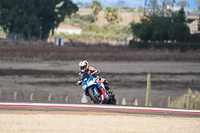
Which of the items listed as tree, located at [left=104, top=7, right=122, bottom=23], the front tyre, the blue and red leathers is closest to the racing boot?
the blue and red leathers

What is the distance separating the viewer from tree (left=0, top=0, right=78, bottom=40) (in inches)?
3275

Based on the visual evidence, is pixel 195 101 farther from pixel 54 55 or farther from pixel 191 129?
pixel 54 55

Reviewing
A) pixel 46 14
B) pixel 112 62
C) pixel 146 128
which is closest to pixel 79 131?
pixel 146 128

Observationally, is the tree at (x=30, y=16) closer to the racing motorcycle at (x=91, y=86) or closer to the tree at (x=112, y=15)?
the tree at (x=112, y=15)

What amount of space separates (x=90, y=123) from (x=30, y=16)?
7449 centimetres

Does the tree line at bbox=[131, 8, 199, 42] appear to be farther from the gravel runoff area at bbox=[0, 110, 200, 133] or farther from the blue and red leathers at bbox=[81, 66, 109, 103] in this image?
the gravel runoff area at bbox=[0, 110, 200, 133]

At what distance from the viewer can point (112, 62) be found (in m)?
59.0

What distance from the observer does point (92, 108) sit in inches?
607

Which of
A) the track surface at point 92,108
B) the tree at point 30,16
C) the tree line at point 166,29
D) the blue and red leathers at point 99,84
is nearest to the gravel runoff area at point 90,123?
the track surface at point 92,108

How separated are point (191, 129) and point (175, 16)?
6998 cm

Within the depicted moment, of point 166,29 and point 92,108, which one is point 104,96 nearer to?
point 92,108

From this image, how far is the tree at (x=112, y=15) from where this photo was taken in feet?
515

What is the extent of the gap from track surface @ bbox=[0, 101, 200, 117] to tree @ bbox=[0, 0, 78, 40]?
68488 mm

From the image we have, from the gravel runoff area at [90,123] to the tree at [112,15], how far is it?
142m
